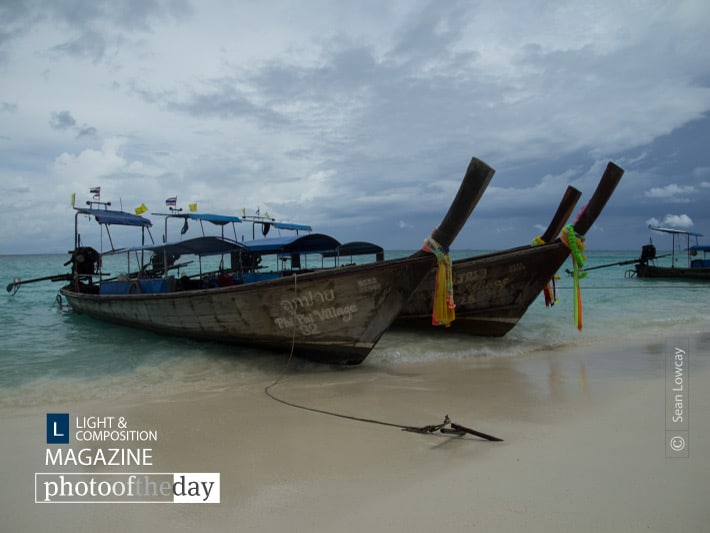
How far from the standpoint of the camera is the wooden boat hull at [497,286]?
8.99 metres

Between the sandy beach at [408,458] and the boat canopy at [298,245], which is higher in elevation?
the boat canopy at [298,245]

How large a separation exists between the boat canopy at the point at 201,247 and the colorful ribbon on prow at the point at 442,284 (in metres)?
4.64

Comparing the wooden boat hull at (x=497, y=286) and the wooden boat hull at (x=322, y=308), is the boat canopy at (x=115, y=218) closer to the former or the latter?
the wooden boat hull at (x=322, y=308)

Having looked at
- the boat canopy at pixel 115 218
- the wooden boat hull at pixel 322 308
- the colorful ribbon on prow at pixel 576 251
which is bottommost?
the wooden boat hull at pixel 322 308

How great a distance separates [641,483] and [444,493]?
1338mm

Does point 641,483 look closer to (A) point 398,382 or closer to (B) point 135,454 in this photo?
(A) point 398,382

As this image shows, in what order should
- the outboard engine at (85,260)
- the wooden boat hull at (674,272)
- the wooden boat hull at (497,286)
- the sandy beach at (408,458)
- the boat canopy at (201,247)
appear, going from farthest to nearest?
1. the wooden boat hull at (674,272)
2. the outboard engine at (85,260)
3. the boat canopy at (201,247)
4. the wooden boat hull at (497,286)
5. the sandy beach at (408,458)

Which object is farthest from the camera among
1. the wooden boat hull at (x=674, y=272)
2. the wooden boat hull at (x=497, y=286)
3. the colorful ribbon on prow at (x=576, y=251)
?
the wooden boat hull at (x=674, y=272)

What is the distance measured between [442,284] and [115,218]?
35.9ft

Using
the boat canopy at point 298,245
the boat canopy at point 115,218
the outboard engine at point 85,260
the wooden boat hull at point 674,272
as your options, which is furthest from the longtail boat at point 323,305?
the wooden boat hull at point 674,272

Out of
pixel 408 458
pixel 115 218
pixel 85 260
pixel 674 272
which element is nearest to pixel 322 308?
pixel 408 458

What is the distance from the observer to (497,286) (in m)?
9.38

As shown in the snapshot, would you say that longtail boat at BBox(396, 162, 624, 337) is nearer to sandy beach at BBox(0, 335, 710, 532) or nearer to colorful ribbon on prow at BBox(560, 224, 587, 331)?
colorful ribbon on prow at BBox(560, 224, 587, 331)

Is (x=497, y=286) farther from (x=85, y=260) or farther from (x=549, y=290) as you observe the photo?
(x=85, y=260)
